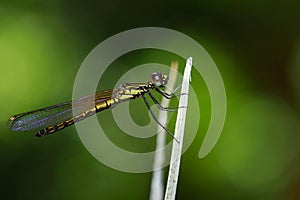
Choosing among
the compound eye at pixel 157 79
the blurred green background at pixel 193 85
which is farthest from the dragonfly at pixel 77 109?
the blurred green background at pixel 193 85

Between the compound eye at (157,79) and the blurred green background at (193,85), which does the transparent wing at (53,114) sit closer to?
the blurred green background at (193,85)

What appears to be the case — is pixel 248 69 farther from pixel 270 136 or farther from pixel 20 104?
pixel 20 104

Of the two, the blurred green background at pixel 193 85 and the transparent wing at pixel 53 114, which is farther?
the blurred green background at pixel 193 85

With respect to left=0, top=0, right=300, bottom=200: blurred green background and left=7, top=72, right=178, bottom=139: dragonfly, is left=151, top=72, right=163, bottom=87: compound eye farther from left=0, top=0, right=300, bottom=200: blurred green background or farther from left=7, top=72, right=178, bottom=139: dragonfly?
left=0, top=0, right=300, bottom=200: blurred green background

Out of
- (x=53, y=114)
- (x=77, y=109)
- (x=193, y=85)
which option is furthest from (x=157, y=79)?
(x=53, y=114)

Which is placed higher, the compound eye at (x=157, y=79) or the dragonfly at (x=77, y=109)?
the compound eye at (x=157, y=79)

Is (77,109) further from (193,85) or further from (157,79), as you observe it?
(193,85)
